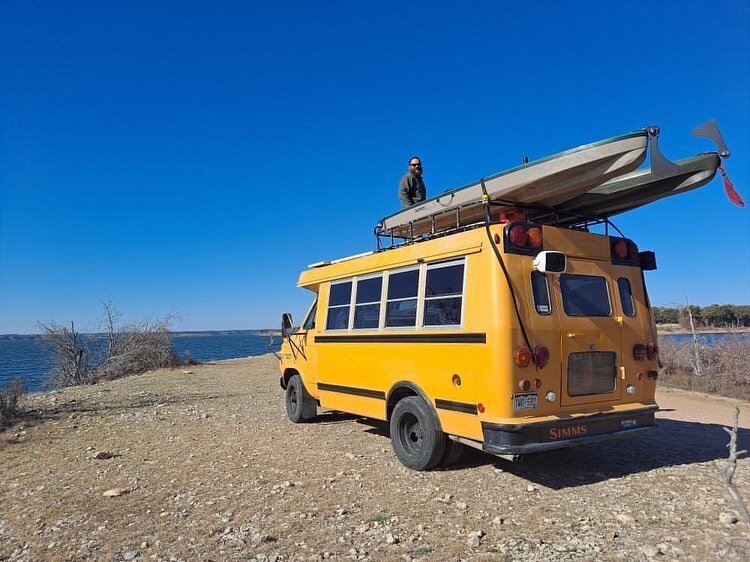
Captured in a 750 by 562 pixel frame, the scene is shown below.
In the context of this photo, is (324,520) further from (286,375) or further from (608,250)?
(286,375)

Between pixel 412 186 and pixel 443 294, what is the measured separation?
2.99 m

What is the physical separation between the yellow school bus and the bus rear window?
0.7 inches

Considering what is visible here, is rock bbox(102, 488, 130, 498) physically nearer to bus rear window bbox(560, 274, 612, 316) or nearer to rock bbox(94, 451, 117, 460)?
rock bbox(94, 451, 117, 460)

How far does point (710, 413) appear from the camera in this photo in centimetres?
1065

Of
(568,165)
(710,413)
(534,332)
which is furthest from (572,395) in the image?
(710,413)

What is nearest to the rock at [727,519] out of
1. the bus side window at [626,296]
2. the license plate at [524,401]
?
the license plate at [524,401]

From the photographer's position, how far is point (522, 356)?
17.2 feet

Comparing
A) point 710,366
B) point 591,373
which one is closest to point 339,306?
point 591,373

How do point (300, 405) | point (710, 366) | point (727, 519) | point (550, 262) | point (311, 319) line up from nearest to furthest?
1. point (727, 519)
2. point (550, 262)
3. point (311, 319)
4. point (300, 405)
5. point (710, 366)

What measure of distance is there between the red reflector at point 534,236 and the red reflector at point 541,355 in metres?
1.08

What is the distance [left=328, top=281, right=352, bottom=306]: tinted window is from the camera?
26.4ft

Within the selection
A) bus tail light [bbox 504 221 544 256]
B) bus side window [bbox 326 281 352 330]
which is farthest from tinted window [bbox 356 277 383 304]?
bus tail light [bbox 504 221 544 256]

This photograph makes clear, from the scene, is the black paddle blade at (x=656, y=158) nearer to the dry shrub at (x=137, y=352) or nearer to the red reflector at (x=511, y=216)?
the red reflector at (x=511, y=216)

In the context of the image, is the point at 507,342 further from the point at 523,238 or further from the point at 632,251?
the point at 632,251
